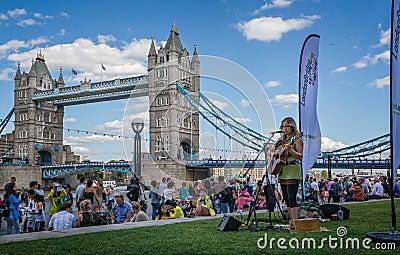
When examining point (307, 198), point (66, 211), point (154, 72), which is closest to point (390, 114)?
point (66, 211)

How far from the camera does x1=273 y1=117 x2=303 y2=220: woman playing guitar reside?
6.83 m

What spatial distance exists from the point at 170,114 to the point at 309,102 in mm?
37786

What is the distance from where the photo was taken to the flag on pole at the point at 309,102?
1013 centimetres

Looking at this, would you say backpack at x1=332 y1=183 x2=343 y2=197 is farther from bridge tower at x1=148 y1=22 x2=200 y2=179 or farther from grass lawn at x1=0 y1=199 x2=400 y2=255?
bridge tower at x1=148 y1=22 x2=200 y2=179

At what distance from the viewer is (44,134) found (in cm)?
7744

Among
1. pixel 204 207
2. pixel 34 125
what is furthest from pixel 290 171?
pixel 34 125

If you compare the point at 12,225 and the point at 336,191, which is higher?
the point at 12,225

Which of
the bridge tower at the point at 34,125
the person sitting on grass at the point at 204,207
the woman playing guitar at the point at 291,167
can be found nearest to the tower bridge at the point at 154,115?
the bridge tower at the point at 34,125

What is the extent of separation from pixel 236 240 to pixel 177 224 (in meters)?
2.43

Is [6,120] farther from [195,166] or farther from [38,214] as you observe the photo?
[38,214]

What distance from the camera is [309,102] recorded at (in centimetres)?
1027

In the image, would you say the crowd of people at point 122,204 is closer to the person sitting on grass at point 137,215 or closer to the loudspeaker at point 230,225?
the person sitting on grass at point 137,215

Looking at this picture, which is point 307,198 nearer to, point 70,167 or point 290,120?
point 290,120

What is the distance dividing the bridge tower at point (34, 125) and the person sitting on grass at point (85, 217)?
68673 mm
